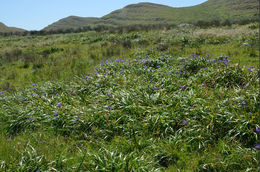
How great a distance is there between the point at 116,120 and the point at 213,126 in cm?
197

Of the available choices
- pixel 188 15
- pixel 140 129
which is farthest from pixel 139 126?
pixel 188 15

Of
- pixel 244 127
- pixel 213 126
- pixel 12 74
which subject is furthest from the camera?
pixel 12 74

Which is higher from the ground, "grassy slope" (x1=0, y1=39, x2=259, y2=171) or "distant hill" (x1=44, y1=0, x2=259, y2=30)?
"distant hill" (x1=44, y1=0, x2=259, y2=30)

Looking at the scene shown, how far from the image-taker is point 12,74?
9617mm

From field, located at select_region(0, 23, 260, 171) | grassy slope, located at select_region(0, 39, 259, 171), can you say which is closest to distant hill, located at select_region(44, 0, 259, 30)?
field, located at select_region(0, 23, 260, 171)

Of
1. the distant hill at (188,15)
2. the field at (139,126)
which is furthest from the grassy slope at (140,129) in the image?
the distant hill at (188,15)

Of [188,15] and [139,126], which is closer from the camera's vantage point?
[139,126]

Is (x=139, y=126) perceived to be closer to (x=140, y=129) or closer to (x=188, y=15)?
(x=140, y=129)

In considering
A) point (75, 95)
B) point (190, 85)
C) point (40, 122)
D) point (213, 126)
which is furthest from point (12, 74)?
point (213, 126)

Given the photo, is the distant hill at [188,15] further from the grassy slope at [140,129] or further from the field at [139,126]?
the grassy slope at [140,129]

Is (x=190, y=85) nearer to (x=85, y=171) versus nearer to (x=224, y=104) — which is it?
(x=224, y=104)

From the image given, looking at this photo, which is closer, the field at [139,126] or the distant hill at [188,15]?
the field at [139,126]

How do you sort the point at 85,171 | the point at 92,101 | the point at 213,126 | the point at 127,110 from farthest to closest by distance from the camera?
the point at 92,101 < the point at 127,110 < the point at 213,126 < the point at 85,171

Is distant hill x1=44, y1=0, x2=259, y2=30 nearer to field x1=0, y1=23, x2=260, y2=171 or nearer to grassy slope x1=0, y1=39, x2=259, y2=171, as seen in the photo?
field x1=0, y1=23, x2=260, y2=171
